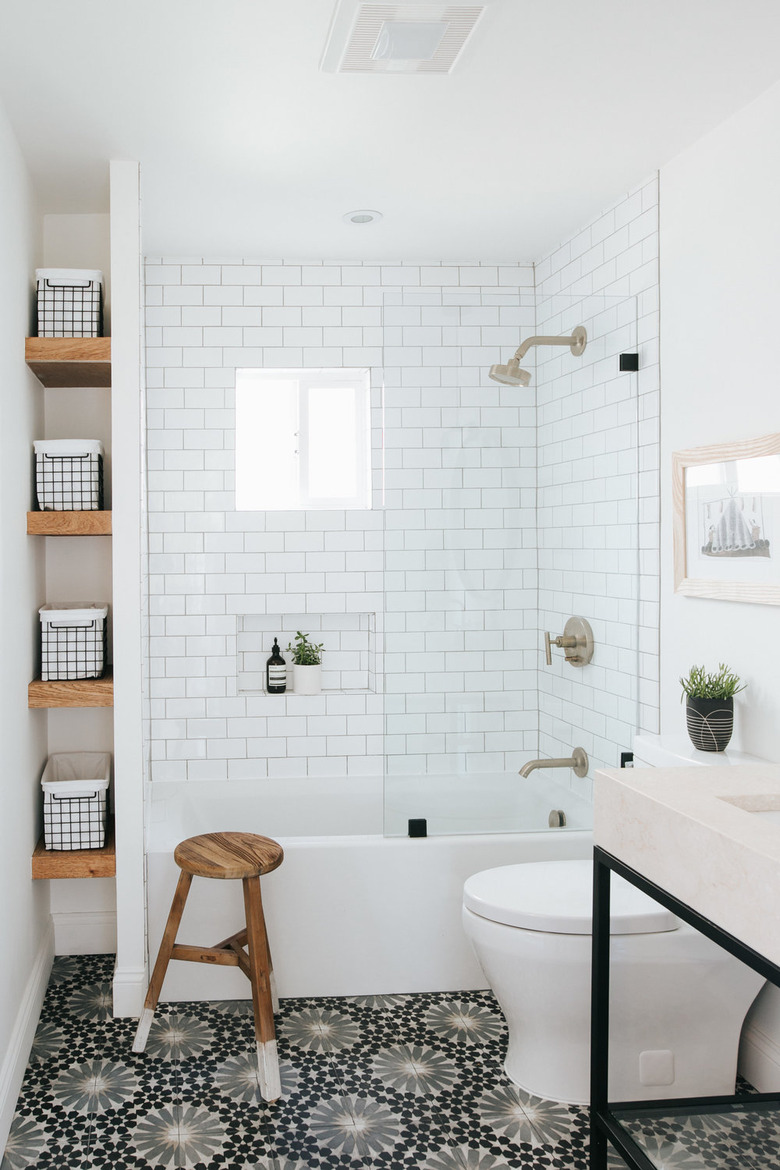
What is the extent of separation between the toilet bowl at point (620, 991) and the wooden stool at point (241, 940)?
0.59 meters

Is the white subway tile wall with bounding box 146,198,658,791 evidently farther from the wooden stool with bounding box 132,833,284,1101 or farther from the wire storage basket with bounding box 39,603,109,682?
the wire storage basket with bounding box 39,603,109,682

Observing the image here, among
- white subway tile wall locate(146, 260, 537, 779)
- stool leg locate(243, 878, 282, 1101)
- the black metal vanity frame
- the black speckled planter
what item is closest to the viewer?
the black metal vanity frame

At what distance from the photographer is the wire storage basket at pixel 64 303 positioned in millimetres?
2766

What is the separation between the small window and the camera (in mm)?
4012

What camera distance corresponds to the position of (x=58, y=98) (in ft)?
7.73

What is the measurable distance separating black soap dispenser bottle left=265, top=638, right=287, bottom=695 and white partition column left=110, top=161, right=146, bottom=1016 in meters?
1.14

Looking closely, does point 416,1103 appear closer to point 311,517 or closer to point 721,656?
point 721,656

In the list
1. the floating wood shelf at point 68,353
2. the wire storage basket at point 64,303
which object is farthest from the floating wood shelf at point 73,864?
the wire storage basket at point 64,303

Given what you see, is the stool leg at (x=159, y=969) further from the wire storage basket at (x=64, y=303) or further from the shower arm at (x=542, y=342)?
the shower arm at (x=542, y=342)

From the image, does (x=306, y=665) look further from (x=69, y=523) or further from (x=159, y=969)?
(x=159, y=969)

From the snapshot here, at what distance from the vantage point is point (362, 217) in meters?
3.29

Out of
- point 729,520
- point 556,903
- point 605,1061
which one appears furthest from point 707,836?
point 729,520

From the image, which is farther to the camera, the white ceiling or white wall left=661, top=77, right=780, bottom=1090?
white wall left=661, top=77, right=780, bottom=1090

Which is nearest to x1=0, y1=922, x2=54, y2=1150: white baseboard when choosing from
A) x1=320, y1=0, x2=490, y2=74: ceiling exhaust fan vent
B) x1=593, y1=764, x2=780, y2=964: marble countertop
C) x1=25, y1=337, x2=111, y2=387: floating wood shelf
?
x1=593, y1=764, x2=780, y2=964: marble countertop
